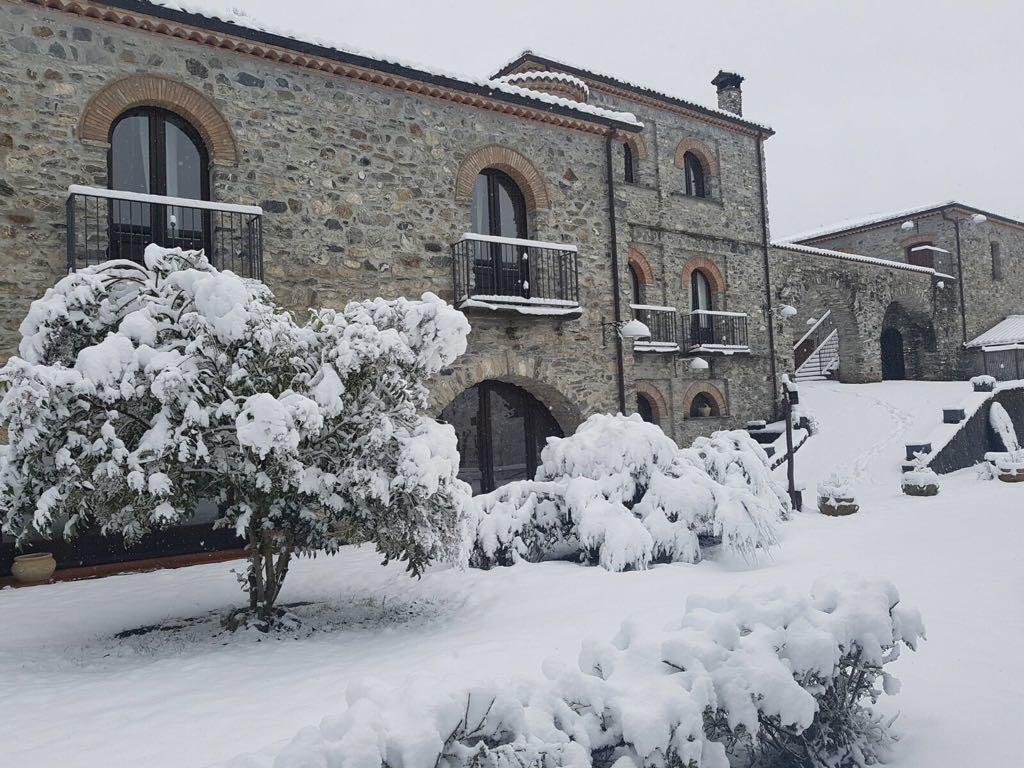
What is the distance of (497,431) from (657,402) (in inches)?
225

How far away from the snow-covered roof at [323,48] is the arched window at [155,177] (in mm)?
1062

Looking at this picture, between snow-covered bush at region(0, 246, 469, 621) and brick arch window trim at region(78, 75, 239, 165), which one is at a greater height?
brick arch window trim at region(78, 75, 239, 165)

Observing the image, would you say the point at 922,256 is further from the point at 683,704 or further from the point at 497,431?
the point at 683,704

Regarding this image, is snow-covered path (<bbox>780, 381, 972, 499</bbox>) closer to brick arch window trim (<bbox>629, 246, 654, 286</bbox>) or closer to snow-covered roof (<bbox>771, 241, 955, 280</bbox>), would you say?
snow-covered roof (<bbox>771, 241, 955, 280</bbox>)

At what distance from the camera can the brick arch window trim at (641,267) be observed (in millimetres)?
16031

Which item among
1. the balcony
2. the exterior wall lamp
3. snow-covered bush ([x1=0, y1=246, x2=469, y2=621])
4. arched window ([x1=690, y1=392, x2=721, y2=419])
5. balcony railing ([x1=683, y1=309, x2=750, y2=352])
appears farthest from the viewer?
arched window ([x1=690, y1=392, x2=721, y2=419])

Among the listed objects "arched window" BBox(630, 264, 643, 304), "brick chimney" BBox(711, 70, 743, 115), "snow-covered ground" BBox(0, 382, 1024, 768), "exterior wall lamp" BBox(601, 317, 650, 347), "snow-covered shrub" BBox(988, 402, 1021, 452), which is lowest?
"snow-covered ground" BBox(0, 382, 1024, 768)

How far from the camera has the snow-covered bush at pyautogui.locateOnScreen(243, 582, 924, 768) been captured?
2.52 m

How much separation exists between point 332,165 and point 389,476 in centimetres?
541

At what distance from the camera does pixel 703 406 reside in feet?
55.5

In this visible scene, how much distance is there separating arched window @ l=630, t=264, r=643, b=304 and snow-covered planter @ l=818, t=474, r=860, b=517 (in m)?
6.73

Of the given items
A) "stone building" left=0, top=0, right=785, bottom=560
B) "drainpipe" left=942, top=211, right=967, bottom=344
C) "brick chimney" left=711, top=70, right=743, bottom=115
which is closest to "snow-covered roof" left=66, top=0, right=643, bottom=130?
"stone building" left=0, top=0, right=785, bottom=560

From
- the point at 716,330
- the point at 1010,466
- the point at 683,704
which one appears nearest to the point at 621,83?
the point at 716,330

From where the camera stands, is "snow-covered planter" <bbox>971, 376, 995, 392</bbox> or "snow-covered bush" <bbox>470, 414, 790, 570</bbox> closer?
"snow-covered bush" <bbox>470, 414, 790, 570</bbox>
